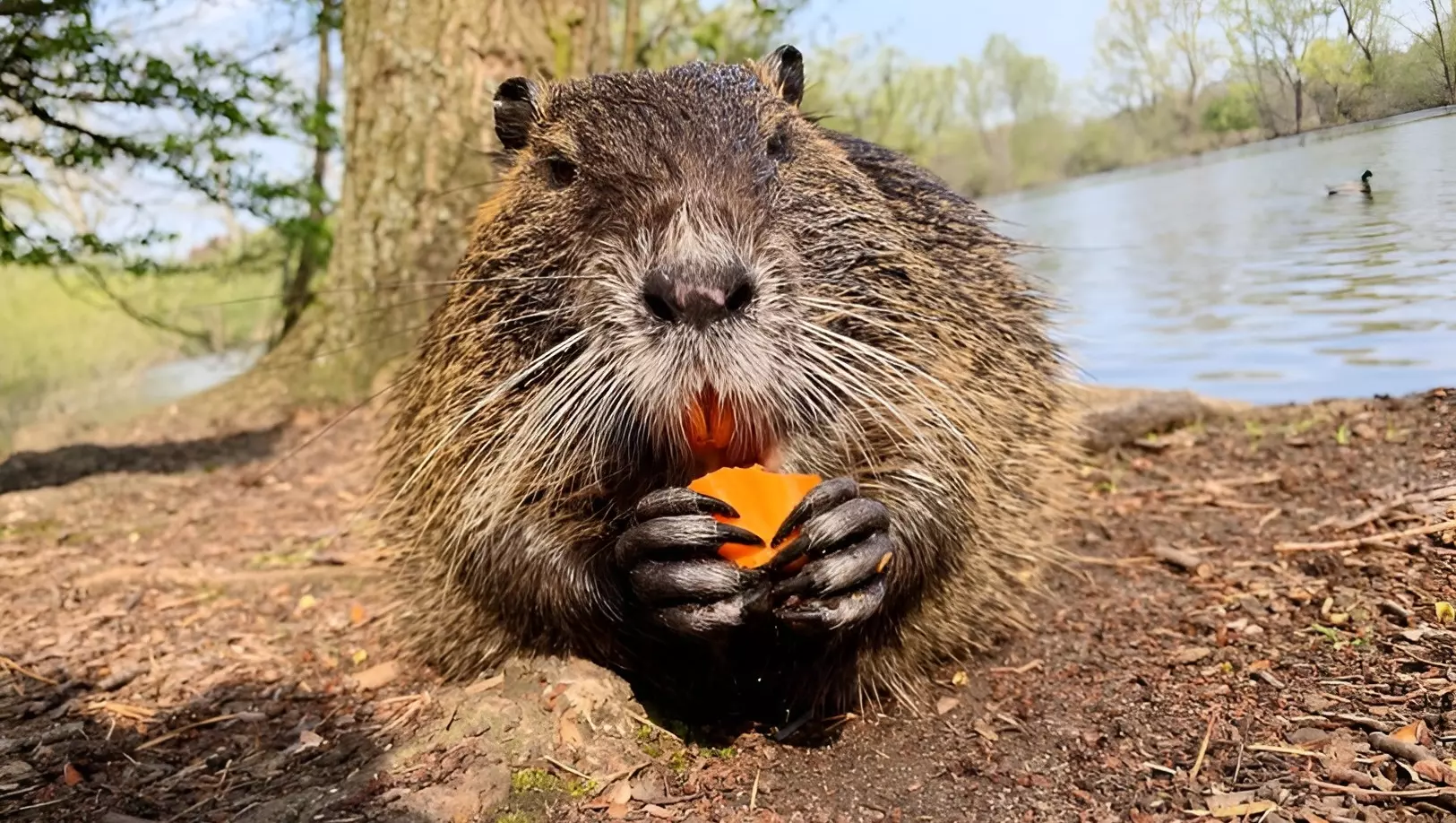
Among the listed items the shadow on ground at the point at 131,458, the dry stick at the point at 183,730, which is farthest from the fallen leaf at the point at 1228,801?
the shadow on ground at the point at 131,458

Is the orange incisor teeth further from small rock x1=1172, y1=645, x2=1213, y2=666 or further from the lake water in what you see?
the lake water

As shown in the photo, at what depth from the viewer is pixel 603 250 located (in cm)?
218

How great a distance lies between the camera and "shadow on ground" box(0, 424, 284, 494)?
489 centimetres

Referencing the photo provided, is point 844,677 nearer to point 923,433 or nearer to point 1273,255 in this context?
point 923,433

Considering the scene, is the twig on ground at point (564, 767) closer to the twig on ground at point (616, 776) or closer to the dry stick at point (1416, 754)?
the twig on ground at point (616, 776)

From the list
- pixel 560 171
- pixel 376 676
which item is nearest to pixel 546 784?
pixel 376 676

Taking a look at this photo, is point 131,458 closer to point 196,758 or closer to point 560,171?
point 196,758

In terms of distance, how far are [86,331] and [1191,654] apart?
765 centimetres

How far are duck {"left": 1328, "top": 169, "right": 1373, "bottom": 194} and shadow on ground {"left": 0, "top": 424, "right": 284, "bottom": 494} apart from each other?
5447 millimetres

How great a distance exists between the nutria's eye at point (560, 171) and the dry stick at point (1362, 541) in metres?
2.33

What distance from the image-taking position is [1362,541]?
2666mm

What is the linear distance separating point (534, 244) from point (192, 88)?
283 cm

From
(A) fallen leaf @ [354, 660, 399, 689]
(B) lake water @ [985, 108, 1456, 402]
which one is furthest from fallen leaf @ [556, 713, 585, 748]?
(B) lake water @ [985, 108, 1456, 402]

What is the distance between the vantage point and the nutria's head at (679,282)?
6.69 feet
